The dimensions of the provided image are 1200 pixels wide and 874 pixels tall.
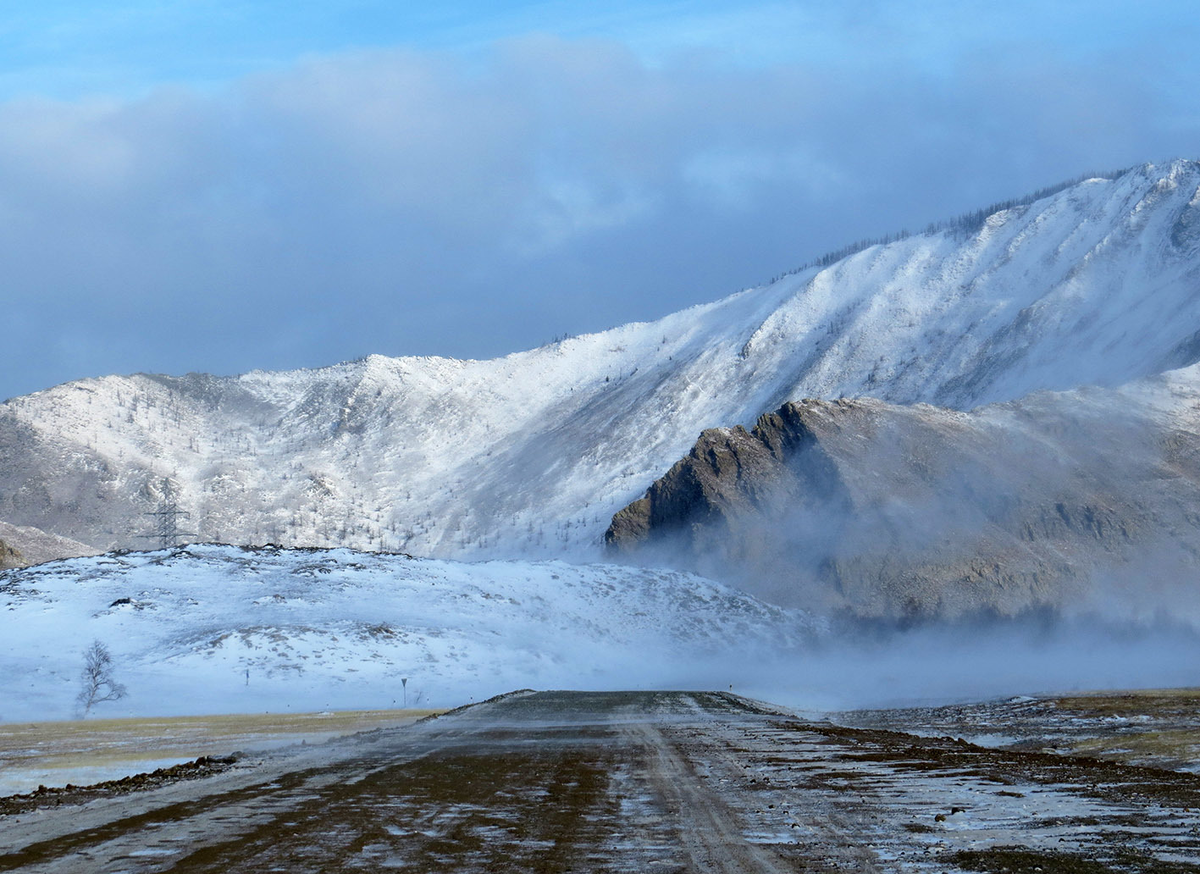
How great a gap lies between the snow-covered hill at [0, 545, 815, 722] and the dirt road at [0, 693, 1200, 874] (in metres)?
57.0

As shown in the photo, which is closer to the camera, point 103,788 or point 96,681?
point 103,788

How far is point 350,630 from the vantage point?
103m

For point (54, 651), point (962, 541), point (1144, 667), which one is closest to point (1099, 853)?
point (54, 651)

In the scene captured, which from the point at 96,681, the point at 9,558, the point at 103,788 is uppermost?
the point at 9,558

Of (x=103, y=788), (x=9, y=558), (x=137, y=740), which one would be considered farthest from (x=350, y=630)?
(x=9, y=558)

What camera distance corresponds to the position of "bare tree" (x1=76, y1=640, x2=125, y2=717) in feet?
259

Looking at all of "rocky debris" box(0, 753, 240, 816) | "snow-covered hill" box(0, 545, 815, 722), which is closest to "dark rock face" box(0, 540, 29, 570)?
"snow-covered hill" box(0, 545, 815, 722)

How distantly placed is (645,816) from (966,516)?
166962 millimetres

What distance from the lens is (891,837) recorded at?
1700 cm

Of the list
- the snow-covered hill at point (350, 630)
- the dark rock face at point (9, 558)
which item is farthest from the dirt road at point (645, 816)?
the dark rock face at point (9, 558)

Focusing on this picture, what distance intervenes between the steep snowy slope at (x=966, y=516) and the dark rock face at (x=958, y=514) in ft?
→ 0.79

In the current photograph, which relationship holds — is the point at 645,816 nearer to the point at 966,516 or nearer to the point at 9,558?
the point at 966,516

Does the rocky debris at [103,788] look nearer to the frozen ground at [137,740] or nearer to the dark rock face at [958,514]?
the frozen ground at [137,740]

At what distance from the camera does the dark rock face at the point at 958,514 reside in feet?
542
